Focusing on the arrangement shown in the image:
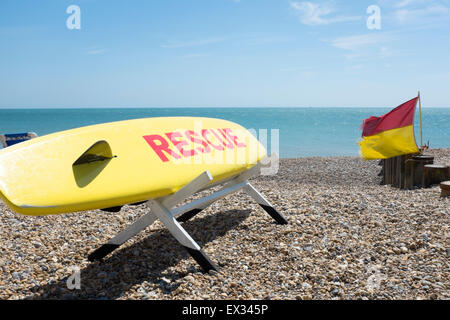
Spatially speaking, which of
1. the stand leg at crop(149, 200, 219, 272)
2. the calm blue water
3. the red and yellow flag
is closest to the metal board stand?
the stand leg at crop(149, 200, 219, 272)

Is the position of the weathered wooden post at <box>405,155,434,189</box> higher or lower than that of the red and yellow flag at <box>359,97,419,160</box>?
lower

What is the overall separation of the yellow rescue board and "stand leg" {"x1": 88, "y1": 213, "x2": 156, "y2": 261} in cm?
39

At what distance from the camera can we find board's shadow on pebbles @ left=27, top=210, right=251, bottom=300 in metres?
3.31

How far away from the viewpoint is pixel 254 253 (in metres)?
3.97

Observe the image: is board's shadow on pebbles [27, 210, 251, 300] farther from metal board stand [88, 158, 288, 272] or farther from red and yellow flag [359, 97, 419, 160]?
red and yellow flag [359, 97, 419, 160]

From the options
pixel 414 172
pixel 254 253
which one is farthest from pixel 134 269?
pixel 414 172

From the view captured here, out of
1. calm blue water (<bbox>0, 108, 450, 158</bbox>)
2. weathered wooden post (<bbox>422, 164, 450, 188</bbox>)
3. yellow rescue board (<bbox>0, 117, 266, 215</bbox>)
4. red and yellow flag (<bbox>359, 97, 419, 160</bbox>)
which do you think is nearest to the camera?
yellow rescue board (<bbox>0, 117, 266, 215</bbox>)

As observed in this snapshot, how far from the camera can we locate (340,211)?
505 cm

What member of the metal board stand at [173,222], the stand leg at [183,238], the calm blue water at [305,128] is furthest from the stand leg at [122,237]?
the calm blue water at [305,128]

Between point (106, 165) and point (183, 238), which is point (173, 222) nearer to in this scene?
point (183, 238)

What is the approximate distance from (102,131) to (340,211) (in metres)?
3.18
